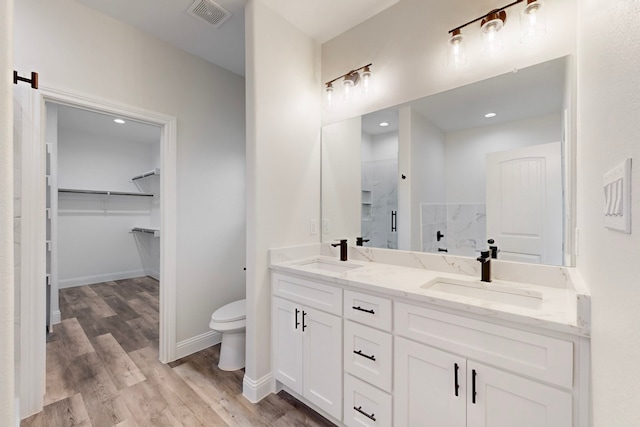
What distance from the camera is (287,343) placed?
6.07 ft

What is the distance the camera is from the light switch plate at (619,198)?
452 millimetres

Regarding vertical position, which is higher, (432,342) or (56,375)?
(432,342)

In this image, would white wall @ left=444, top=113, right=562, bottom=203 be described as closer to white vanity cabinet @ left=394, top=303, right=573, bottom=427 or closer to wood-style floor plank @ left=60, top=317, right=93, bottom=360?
white vanity cabinet @ left=394, top=303, right=573, bottom=427

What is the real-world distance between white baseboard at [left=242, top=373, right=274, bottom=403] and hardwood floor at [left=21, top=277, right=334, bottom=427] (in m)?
0.04

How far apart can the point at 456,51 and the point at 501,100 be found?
0.40 meters

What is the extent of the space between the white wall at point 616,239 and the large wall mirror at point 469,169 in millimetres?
691

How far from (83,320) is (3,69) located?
12.1 ft

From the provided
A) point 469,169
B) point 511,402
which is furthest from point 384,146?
point 511,402

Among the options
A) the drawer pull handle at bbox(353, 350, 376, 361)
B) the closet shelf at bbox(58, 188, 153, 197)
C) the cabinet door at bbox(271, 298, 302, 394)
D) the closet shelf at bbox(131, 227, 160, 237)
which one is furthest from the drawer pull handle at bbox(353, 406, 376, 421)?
the closet shelf at bbox(58, 188, 153, 197)

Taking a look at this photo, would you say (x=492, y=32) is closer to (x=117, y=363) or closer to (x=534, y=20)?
(x=534, y=20)

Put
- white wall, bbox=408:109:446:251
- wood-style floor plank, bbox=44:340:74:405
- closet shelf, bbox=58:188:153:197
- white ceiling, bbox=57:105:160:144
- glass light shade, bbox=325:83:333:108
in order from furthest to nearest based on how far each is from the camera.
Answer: closet shelf, bbox=58:188:153:197 → white ceiling, bbox=57:105:160:144 → glass light shade, bbox=325:83:333:108 → wood-style floor plank, bbox=44:340:74:405 → white wall, bbox=408:109:446:251

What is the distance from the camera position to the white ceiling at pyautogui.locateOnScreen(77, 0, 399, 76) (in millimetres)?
1942

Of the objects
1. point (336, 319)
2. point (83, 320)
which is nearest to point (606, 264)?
point (336, 319)

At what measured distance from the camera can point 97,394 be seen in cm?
191
